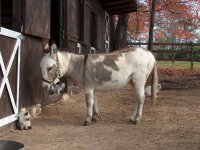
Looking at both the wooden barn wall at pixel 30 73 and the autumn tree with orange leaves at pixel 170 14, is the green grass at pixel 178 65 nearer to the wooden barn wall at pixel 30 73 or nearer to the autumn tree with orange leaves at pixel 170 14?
the autumn tree with orange leaves at pixel 170 14

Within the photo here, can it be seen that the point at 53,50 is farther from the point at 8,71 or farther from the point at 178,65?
the point at 178,65

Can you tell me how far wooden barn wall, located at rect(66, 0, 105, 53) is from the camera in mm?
12805

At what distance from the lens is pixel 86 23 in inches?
629

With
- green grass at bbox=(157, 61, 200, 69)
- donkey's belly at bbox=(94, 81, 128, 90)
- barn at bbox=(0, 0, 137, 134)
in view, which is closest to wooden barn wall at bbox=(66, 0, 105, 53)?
barn at bbox=(0, 0, 137, 134)

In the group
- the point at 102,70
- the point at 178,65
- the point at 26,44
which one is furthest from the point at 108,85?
the point at 178,65

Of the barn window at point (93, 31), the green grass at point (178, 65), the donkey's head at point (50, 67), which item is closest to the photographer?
the donkey's head at point (50, 67)

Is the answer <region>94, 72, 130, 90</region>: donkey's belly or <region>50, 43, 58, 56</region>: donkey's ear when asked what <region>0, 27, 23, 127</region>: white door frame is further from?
<region>94, 72, 130, 90</region>: donkey's belly

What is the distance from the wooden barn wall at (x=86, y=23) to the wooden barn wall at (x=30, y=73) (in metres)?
3.20

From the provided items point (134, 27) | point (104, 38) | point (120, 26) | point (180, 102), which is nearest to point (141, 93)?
point (180, 102)

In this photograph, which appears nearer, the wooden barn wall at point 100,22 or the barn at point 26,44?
the barn at point 26,44

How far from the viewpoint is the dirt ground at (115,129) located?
6771 millimetres

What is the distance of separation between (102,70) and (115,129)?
115 centimetres

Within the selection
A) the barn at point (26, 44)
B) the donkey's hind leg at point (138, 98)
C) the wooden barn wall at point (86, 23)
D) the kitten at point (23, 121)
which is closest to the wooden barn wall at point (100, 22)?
the wooden barn wall at point (86, 23)

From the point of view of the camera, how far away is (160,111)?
34.0 ft
